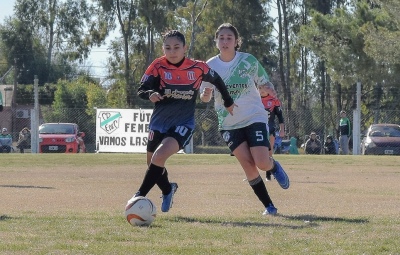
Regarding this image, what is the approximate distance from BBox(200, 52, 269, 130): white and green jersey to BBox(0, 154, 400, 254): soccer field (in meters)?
0.94

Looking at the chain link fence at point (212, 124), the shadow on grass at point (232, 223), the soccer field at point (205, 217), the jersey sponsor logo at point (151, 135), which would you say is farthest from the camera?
the chain link fence at point (212, 124)

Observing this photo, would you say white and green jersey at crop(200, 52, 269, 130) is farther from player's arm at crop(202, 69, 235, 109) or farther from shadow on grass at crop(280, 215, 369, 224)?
shadow on grass at crop(280, 215, 369, 224)

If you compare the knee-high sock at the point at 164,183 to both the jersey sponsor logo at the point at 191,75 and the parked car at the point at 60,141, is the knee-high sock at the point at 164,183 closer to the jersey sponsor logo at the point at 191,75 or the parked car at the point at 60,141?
the jersey sponsor logo at the point at 191,75

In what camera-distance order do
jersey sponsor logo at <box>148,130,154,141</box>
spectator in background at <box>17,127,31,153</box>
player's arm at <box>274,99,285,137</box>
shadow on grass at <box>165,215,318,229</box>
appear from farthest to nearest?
spectator in background at <box>17,127,31,153</box>, player's arm at <box>274,99,285,137</box>, jersey sponsor logo at <box>148,130,154,141</box>, shadow on grass at <box>165,215,318,229</box>

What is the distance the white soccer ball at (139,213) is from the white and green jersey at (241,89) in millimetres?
1625

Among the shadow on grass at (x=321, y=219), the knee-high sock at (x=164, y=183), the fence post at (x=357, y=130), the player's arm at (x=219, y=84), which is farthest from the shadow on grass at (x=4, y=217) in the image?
the fence post at (x=357, y=130)

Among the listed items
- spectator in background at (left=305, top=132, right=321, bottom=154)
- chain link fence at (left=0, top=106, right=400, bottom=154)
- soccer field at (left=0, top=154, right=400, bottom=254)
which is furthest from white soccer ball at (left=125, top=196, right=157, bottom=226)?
chain link fence at (left=0, top=106, right=400, bottom=154)

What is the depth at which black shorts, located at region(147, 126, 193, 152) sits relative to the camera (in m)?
8.40

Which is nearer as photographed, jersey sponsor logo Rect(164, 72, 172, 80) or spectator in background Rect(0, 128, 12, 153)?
jersey sponsor logo Rect(164, 72, 172, 80)

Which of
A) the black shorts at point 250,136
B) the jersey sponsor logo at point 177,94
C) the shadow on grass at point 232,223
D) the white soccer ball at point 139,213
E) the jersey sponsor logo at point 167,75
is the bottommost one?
the shadow on grass at point 232,223

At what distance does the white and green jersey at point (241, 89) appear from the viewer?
8.95m

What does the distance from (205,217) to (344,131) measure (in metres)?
22.0

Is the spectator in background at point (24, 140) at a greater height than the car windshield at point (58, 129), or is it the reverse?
the car windshield at point (58, 129)

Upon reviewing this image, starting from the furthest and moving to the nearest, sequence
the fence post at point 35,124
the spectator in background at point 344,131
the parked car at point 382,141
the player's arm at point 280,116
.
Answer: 1. the parked car at point 382,141
2. the fence post at point 35,124
3. the spectator in background at point 344,131
4. the player's arm at point 280,116
